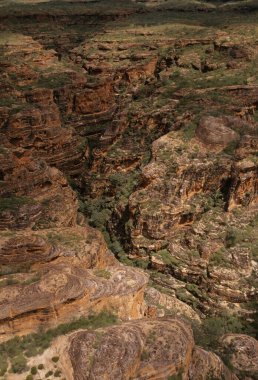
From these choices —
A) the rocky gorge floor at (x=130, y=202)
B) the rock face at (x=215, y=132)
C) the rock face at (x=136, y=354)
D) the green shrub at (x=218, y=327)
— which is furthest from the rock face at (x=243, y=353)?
the rock face at (x=215, y=132)

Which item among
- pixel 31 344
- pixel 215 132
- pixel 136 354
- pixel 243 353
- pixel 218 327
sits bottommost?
pixel 218 327

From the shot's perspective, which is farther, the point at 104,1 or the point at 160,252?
the point at 104,1

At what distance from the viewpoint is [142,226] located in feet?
121

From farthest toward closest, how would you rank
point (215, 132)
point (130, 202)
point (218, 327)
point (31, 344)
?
1. point (215, 132)
2. point (130, 202)
3. point (218, 327)
4. point (31, 344)

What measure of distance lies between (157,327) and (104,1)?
89.4 meters

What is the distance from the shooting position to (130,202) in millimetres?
38188

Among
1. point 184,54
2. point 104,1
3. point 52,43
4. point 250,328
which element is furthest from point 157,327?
point 104,1

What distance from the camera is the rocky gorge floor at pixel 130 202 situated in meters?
19.8

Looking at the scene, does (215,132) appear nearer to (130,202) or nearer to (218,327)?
(130,202)

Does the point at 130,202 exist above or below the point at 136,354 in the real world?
below

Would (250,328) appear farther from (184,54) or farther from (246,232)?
(184,54)

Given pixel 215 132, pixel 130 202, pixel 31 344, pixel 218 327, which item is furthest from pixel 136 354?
pixel 215 132

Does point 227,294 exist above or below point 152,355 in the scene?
below

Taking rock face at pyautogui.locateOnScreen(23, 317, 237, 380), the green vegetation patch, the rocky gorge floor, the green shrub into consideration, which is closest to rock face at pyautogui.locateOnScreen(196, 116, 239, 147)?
the rocky gorge floor
